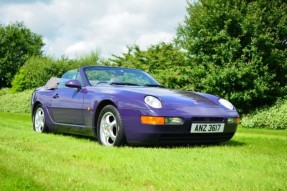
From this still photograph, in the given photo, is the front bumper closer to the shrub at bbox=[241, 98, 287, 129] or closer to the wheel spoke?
the wheel spoke

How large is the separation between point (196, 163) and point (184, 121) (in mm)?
1451

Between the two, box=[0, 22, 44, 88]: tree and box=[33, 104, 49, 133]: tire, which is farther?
box=[0, 22, 44, 88]: tree

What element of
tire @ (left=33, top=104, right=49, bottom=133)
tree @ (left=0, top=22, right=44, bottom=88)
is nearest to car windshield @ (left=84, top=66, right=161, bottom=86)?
tire @ (left=33, top=104, right=49, bottom=133)

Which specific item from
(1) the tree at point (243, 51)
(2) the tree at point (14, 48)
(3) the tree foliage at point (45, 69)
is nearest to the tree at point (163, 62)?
(1) the tree at point (243, 51)

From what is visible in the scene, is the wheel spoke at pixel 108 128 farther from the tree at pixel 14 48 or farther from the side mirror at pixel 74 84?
the tree at pixel 14 48

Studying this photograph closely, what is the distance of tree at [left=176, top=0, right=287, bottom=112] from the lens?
15.5m

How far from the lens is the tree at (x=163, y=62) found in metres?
18.2

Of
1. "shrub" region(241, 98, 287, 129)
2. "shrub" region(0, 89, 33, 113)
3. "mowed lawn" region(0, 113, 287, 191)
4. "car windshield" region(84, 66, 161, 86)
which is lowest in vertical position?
"shrub" region(0, 89, 33, 113)

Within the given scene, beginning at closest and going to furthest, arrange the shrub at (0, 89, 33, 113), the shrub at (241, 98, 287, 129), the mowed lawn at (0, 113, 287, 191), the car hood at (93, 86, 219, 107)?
the mowed lawn at (0, 113, 287, 191), the car hood at (93, 86, 219, 107), the shrub at (241, 98, 287, 129), the shrub at (0, 89, 33, 113)

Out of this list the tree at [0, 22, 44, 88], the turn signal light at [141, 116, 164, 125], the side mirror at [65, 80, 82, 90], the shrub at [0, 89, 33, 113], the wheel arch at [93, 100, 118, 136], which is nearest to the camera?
the turn signal light at [141, 116, 164, 125]

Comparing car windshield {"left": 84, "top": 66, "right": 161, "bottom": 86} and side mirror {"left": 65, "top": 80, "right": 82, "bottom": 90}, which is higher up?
car windshield {"left": 84, "top": 66, "right": 161, "bottom": 86}

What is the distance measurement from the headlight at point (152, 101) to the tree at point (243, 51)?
955 cm

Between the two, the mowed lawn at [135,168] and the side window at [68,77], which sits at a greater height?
the side window at [68,77]

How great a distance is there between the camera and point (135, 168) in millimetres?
4363
